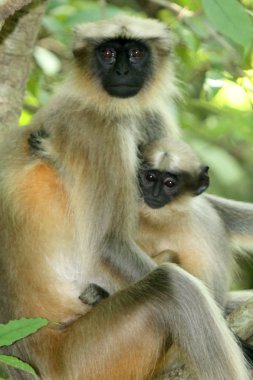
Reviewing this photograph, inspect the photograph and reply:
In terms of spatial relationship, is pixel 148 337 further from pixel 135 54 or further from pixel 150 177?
pixel 135 54

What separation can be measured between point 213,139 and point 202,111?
787 mm

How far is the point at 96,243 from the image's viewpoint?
13.1ft

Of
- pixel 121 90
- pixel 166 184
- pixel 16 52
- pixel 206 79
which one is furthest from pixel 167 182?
pixel 206 79

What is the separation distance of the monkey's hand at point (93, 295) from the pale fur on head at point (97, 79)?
90 centimetres

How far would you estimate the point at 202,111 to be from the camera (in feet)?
19.6

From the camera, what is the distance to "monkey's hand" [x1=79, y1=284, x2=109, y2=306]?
4.00 meters

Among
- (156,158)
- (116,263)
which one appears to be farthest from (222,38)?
(116,263)

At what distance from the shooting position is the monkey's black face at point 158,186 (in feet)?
13.9

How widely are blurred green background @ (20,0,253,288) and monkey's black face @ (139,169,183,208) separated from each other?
68 centimetres

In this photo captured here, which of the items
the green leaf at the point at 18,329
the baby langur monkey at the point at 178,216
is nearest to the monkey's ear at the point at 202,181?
the baby langur monkey at the point at 178,216

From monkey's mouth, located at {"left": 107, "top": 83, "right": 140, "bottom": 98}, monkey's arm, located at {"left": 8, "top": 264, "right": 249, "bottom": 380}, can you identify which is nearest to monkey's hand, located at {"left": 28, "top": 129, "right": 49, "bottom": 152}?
monkey's mouth, located at {"left": 107, "top": 83, "right": 140, "bottom": 98}

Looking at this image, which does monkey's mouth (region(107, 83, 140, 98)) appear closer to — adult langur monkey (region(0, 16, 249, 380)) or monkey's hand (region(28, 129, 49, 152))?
adult langur monkey (region(0, 16, 249, 380))

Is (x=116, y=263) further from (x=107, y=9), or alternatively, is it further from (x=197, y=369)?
(x=107, y=9)

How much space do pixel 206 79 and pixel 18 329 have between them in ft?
11.3
